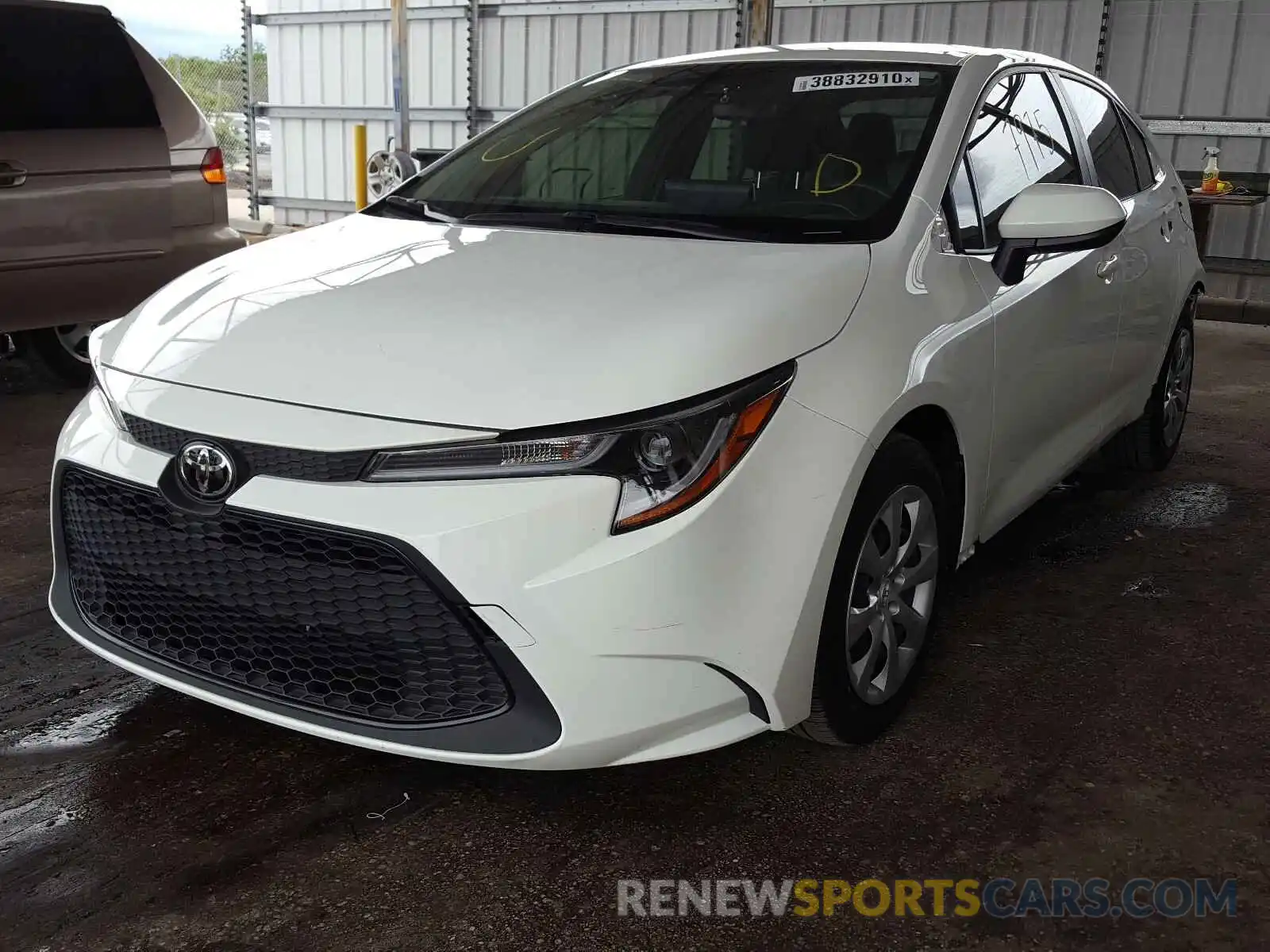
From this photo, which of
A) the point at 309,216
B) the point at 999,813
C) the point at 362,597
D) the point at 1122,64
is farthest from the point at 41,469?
the point at 309,216

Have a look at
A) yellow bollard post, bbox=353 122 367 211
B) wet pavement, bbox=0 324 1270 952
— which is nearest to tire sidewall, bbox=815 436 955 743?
wet pavement, bbox=0 324 1270 952

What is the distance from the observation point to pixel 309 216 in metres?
14.6

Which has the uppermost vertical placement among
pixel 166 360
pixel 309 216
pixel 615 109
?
pixel 615 109

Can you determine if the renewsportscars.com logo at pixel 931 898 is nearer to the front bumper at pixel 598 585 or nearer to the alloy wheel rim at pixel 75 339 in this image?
the front bumper at pixel 598 585

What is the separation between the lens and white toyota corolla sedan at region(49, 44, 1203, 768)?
1.89 metres

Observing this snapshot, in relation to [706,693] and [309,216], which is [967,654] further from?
[309,216]

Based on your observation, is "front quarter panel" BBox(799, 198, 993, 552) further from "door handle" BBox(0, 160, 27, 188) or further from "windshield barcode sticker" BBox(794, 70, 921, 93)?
"door handle" BBox(0, 160, 27, 188)

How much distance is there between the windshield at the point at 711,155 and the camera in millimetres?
2633

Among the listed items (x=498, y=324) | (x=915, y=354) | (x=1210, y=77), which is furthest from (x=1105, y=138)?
(x=1210, y=77)

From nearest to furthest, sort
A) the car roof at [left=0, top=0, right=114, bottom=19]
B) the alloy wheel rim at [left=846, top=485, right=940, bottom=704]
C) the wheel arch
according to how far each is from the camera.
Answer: the alloy wheel rim at [left=846, top=485, right=940, bottom=704]
the wheel arch
the car roof at [left=0, top=0, right=114, bottom=19]

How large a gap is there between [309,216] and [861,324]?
13.3 meters

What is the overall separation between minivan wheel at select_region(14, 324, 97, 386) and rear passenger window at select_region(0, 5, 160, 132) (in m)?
1.03

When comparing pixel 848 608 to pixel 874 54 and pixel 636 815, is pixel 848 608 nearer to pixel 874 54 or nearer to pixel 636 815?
pixel 636 815

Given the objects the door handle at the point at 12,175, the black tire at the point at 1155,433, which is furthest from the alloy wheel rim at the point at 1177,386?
the door handle at the point at 12,175
